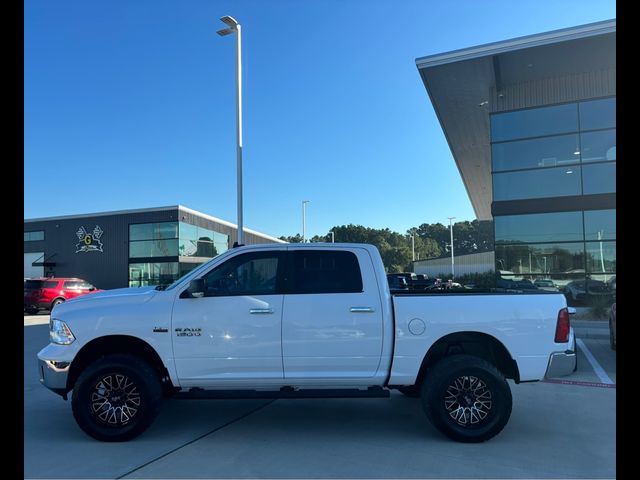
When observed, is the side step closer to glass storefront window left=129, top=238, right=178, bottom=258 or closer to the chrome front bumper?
the chrome front bumper

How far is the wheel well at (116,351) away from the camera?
517cm

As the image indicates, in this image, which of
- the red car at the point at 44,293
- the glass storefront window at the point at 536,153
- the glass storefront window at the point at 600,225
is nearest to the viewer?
the glass storefront window at the point at 600,225

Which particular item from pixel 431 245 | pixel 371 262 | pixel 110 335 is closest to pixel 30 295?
pixel 110 335

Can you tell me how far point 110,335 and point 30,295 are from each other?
2171cm

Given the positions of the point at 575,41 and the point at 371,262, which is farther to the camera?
the point at 575,41

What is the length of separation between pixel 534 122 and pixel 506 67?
2476 mm

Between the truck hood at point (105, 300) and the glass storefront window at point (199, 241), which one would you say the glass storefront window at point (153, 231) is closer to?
the glass storefront window at point (199, 241)

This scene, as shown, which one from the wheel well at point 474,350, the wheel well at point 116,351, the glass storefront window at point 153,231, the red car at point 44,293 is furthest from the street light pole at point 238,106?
the glass storefront window at point 153,231

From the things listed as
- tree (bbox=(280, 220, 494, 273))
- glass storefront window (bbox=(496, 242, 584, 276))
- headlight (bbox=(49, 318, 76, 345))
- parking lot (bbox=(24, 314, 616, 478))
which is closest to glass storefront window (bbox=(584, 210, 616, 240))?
glass storefront window (bbox=(496, 242, 584, 276))

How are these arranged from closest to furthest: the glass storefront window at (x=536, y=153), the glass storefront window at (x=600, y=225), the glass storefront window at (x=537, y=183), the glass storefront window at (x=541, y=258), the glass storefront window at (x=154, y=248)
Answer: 1. the glass storefront window at (x=600, y=225)
2. the glass storefront window at (x=541, y=258)
3. the glass storefront window at (x=537, y=183)
4. the glass storefront window at (x=536, y=153)
5. the glass storefront window at (x=154, y=248)

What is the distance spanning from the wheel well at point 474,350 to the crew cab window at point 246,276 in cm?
181

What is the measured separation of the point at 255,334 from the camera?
5.08m

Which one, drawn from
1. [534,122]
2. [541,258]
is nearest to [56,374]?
[541,258]
